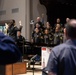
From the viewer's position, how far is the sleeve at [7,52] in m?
1.23

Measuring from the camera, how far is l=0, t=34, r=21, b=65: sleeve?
1.23 metres

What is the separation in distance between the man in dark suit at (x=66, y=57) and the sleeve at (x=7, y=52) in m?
0.78

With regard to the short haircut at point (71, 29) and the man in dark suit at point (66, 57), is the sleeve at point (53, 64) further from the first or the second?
the short haircut at point (71, 29)

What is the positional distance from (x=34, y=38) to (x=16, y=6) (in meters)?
4.21

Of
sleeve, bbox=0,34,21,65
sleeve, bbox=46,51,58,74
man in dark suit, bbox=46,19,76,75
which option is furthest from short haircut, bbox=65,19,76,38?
sleeve, bbox=0,34,21,65


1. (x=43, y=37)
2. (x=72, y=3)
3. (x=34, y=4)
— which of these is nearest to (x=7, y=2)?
(x=34, y=4)

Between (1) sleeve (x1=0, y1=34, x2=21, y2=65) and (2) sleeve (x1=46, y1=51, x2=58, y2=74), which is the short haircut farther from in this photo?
(1) sleeve (x1=0, y1=34, x2=21, y2=65)

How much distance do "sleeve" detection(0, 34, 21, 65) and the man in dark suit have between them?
78 centimetres

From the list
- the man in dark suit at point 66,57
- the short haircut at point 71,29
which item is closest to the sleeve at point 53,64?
the man in dark suit at point 66,57

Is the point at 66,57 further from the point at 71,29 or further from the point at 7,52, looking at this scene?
the point at 7,52

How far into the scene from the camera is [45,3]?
13.3m

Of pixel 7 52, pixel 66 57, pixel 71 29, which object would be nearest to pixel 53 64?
pixel 66 57

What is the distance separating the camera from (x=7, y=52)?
1234 mm

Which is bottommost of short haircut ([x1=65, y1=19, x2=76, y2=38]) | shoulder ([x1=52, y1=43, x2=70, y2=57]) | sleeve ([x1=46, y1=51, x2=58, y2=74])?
sleeve ([x1=46, y1=51, x2=58, y2=74])
